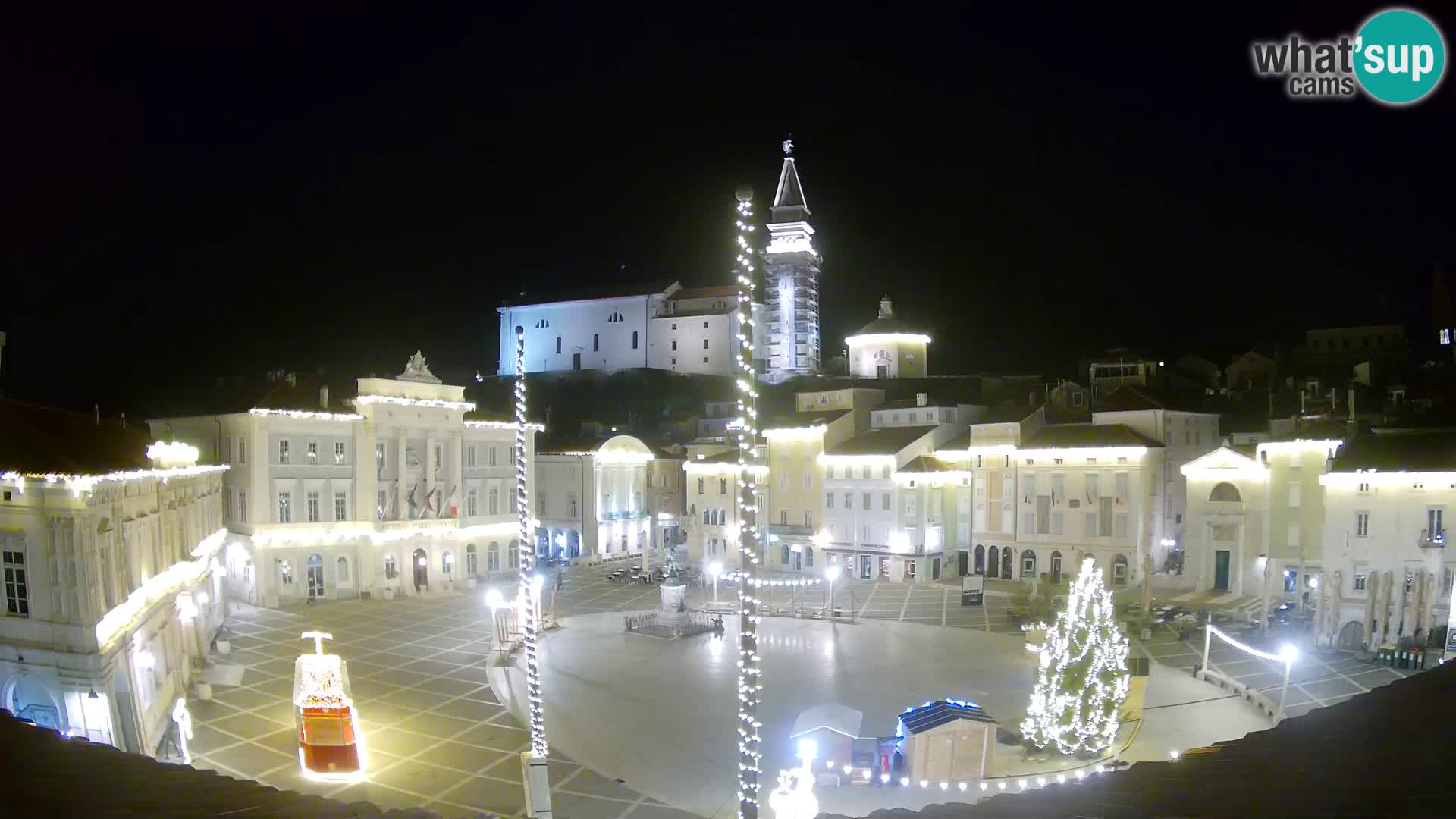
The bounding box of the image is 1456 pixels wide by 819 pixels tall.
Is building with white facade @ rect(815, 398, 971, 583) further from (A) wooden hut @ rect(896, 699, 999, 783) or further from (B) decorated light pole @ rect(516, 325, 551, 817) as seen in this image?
(A) wooden hut @ rect(896, 699, 999, 783)

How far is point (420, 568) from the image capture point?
4234cm

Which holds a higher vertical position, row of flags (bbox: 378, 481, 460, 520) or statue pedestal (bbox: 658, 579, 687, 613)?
row of flags (bbox: 378, 481, 460, 520)

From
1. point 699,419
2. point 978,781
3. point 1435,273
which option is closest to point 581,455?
point 699,419

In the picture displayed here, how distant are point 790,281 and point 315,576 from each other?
52.2 metres

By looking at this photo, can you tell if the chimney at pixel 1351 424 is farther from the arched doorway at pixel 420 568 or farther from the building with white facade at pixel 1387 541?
the arched doorway at pixel 420 568

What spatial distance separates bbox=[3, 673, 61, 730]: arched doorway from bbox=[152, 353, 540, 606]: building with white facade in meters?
19.9

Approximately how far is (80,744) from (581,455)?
47.7 meters

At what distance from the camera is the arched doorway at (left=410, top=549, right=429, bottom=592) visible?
42.1 metres

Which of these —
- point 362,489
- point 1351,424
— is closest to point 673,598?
point 362,489

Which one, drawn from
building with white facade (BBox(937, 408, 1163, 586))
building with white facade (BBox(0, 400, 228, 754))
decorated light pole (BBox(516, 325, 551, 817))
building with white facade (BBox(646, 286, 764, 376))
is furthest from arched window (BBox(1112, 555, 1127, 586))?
building with white facade (BBox(646, 286, 764, 376))

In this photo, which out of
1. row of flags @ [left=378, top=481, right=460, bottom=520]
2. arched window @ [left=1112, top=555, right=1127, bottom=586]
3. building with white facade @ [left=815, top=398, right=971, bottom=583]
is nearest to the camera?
row of flags @ [left=378, top=481, right=460, bottom=520]

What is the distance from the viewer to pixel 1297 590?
35750mm

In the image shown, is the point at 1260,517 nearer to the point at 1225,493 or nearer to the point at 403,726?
the point at 1225,493

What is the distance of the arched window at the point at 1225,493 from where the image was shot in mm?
39781
